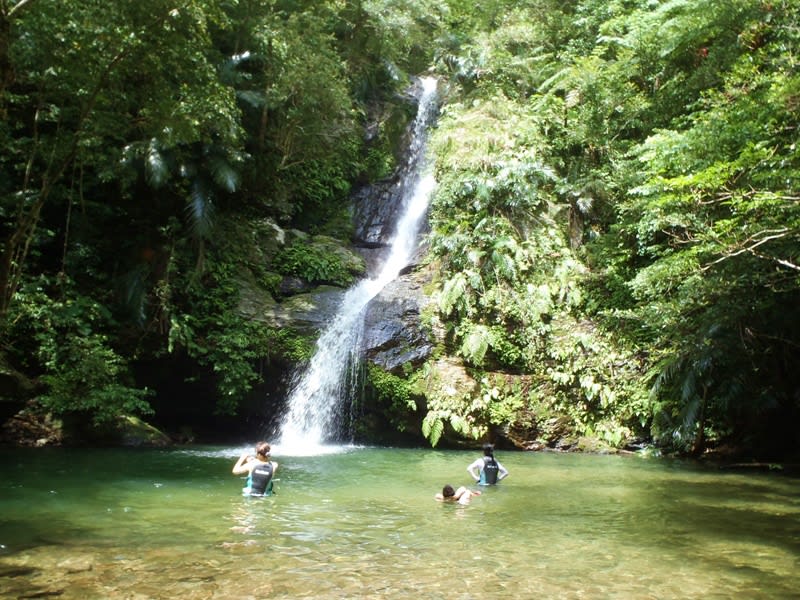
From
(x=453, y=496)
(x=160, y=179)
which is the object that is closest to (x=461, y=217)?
(x=160, y=179)

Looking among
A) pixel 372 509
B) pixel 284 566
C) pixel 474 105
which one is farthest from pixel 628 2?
pixel 284 566

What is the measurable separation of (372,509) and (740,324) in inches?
340

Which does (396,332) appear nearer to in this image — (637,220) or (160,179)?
(160,179)

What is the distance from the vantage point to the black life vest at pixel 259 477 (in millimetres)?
8172

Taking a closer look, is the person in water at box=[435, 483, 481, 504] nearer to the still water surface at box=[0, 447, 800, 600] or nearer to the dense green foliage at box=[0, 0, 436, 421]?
the still water surface at box=[0, 447, 800, 600]

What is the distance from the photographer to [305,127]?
18.1 m

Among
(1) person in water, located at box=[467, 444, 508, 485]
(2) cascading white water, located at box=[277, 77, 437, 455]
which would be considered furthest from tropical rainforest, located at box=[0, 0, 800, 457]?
(1) person in water, located at box=[467, 444, 508, 485]

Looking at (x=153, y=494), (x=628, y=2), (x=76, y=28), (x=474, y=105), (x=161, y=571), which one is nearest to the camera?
(x=161, y=571)

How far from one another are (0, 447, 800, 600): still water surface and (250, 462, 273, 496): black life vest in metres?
0.21

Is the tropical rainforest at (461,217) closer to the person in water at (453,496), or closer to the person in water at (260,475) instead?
the person in water at (260,475)

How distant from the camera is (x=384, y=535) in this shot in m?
6.45

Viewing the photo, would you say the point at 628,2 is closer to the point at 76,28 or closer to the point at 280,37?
the point at 280,37

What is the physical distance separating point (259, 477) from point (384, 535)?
245cm

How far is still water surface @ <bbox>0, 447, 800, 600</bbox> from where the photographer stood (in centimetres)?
488
